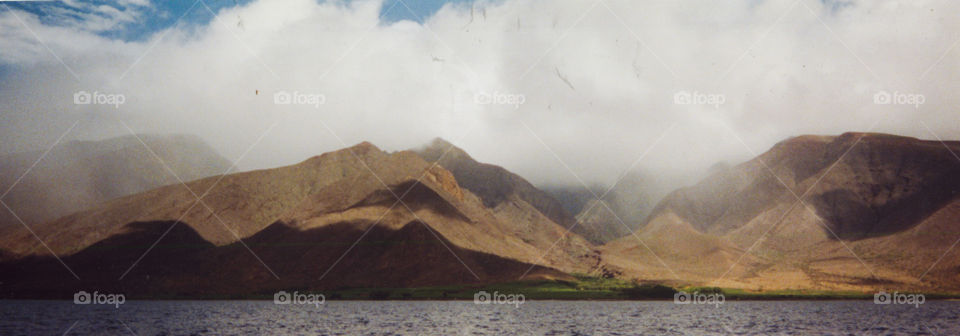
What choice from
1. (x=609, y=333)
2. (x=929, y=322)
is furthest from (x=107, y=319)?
(x=929, y=322)

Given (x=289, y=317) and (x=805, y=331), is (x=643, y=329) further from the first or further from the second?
(x=289, y=317)

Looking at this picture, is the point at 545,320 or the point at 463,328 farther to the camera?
the point at 545,320

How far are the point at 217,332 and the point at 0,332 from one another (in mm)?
21449

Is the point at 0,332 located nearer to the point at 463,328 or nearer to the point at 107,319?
the point at 107,319

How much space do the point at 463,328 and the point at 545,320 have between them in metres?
21.3

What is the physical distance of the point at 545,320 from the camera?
117 meters

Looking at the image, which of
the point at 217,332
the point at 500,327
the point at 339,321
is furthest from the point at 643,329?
the point at 217,332

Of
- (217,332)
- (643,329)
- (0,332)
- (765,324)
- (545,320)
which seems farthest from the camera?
(545,320)

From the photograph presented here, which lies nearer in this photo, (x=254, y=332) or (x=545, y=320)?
(x=254, y=332)

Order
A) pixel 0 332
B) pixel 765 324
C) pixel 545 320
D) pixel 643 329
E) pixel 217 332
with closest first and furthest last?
1. pixel 0 332
2. pixel 217 332
3. pixel 643 329
4. pixel 765 324
5. pixel 545 320

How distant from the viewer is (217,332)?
90.6 m

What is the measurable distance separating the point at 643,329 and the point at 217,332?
49.4 m

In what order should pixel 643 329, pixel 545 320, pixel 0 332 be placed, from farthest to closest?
1. pixel 545 320
2. pixel 643 329
3. pixel 0 332

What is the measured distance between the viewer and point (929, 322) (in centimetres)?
10950
